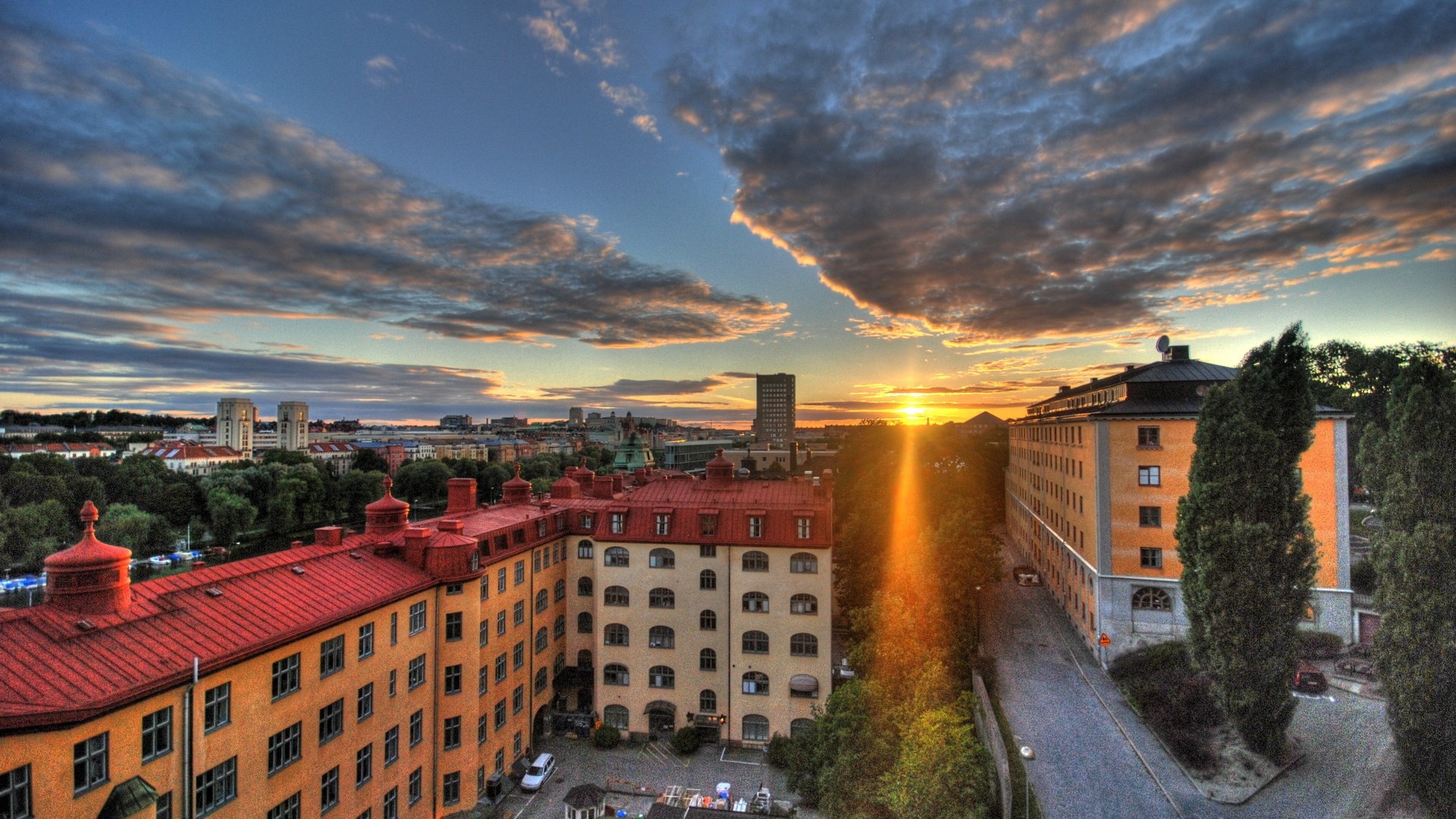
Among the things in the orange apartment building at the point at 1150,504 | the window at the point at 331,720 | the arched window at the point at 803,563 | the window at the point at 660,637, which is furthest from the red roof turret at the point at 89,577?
the orange apartment building at the point at 1150,504

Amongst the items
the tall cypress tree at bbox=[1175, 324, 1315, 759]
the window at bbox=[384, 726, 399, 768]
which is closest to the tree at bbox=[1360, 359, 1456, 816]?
the tall cypress tree at bbox=[1175, 324, 1315, 759]

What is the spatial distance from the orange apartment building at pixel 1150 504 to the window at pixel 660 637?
2684 cm

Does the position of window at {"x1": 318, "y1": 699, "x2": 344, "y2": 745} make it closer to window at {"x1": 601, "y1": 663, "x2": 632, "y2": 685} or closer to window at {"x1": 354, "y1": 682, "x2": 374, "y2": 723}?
window at {"x1": 354, "y1": 682, "x2": 374, "y2": 723}

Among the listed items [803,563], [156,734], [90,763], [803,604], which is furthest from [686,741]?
[90,763]

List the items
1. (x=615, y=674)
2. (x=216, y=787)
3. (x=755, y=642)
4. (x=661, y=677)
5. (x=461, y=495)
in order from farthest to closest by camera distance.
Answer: (x=461, y=495)
(x=615, y=674)
(x=661, y=677)
(x=755, y=642)
(x=216, y=787)

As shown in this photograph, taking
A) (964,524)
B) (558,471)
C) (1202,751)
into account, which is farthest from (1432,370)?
(558,471)

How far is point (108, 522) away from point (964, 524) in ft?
312

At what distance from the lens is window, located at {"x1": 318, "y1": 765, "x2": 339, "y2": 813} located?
22094 mm

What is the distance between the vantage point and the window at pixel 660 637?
128 feet

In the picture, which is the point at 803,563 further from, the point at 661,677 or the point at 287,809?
the point at 287,809

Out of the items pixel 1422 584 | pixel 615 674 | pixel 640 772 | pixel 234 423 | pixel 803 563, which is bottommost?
pixel 640 772

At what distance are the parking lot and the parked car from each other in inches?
12.2

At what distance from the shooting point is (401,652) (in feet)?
87.2

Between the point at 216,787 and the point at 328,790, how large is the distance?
503 cm
